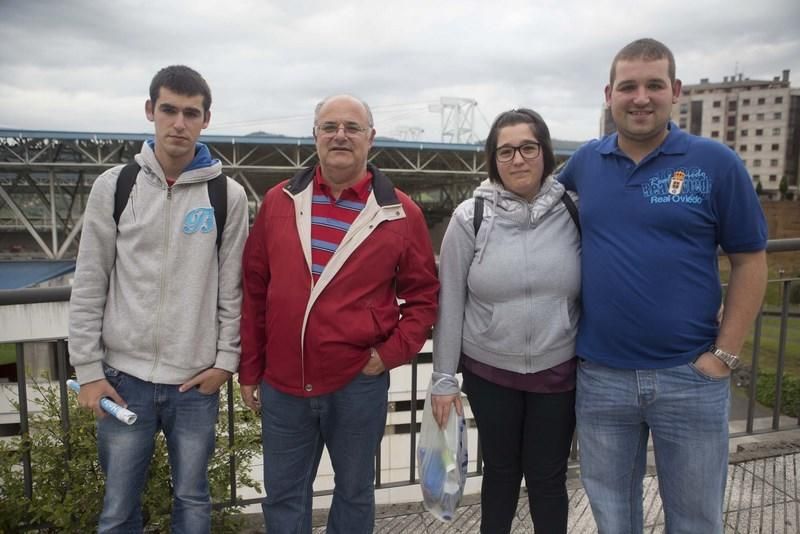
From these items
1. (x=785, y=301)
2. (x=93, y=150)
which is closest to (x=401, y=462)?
(x=785, y=301)

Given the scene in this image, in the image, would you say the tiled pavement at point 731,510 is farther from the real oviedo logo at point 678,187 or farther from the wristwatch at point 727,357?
the real oviedo logo at point 678,187

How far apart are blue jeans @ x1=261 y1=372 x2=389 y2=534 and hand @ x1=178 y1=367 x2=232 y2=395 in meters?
0.17

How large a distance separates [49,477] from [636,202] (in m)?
2.72

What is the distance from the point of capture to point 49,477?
2.45 metres

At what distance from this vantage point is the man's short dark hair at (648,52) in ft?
6.13

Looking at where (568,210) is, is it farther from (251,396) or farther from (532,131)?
(251,396)

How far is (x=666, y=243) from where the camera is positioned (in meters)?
1.84

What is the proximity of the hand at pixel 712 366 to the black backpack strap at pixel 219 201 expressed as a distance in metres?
1.78

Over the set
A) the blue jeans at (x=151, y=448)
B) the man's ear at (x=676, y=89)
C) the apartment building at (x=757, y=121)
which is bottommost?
the blue jeans at (x=151, y=448)

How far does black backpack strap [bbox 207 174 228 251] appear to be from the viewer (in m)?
2.03

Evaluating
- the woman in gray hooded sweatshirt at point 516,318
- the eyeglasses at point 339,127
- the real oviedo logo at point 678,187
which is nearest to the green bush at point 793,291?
the real oviedo logo at point 678,187

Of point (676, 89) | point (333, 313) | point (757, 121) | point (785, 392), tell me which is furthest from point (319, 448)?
point (757, 121)

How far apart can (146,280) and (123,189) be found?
0.34 meters

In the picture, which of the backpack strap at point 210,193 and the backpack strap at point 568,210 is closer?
the backpack strap at point 210,193
